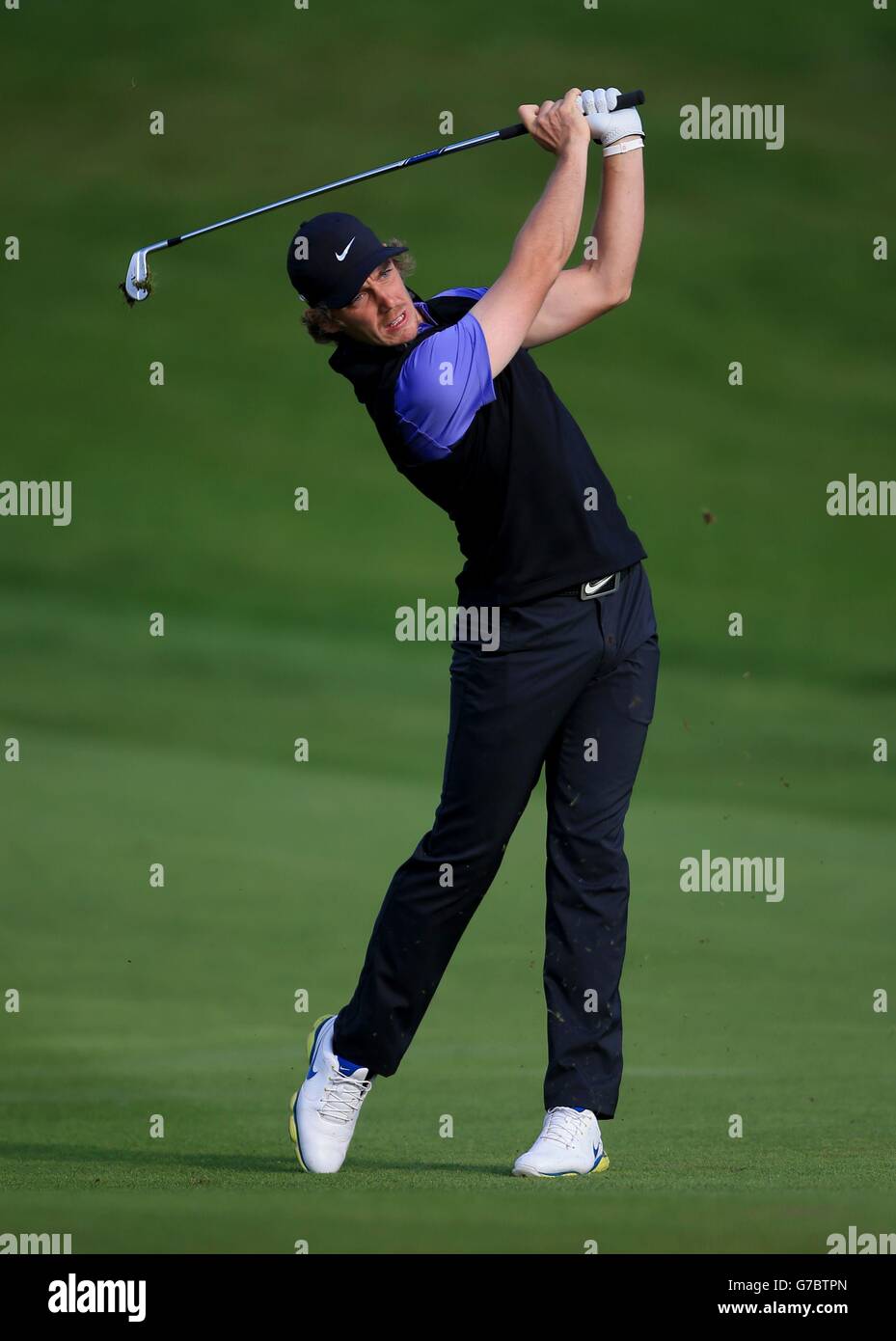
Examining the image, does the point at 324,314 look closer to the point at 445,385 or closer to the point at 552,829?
the point at 445,385

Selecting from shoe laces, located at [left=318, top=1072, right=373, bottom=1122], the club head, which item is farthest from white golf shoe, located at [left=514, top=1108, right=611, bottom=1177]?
the club head

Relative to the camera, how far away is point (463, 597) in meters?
3.78

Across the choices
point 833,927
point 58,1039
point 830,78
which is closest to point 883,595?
point 830,78

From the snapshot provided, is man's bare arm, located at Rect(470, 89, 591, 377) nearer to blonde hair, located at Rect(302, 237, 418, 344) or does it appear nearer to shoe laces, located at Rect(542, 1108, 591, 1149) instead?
blonde hair, located at Rect(302, 237, 418, 344)

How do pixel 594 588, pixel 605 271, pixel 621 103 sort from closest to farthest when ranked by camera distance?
pixel 594 588, pixel 621 103, pixel 605 271

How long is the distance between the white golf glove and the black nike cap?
485 millimetres

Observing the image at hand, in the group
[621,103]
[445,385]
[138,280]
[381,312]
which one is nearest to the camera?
[445,385]

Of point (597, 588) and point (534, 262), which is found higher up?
point (534, 262)

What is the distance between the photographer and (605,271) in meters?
3.93

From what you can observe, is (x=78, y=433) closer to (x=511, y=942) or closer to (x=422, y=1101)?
(x=511, y=942)

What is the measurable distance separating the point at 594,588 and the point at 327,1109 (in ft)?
3.43

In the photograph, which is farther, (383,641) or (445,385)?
(383,641)

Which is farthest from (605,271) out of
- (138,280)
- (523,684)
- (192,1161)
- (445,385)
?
(192,1161)

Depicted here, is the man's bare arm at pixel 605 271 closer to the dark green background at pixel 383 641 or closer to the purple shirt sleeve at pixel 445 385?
the purple shirt sleeve at pixel 445 385
